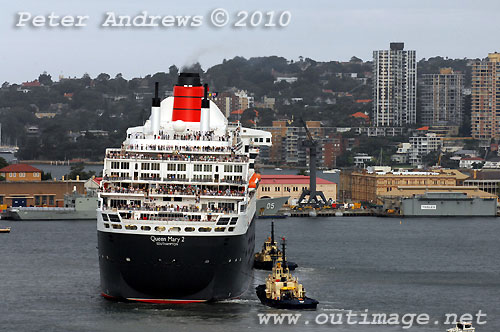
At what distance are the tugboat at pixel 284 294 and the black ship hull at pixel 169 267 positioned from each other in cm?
129

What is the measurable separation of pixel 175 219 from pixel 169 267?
4.67ft

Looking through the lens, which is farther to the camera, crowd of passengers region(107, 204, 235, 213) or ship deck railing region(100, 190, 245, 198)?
ship deck railing region(100, 190, 245, 198)

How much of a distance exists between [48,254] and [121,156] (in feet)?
47.6

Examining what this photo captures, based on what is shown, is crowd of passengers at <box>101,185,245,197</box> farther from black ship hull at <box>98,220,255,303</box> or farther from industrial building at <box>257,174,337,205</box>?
industrial building at <box>257,174,337,205</box>

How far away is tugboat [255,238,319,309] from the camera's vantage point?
43.9 metres

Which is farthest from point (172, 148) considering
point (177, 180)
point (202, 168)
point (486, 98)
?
point (486, 98)

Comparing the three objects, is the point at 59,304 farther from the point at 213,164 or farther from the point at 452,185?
the point at 452,185

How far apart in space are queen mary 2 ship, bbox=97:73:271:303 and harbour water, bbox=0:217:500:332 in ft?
2.30

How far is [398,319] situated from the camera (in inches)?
1678

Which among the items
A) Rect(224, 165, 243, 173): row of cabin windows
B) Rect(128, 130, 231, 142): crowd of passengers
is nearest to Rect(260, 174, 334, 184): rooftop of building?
Rect(128, 130, 231, 142): crowd of passengers

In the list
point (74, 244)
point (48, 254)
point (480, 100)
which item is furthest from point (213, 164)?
point (480, 100)

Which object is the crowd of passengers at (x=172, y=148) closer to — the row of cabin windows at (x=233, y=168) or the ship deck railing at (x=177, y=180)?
the row of cabin windows at (x=233, y=168)

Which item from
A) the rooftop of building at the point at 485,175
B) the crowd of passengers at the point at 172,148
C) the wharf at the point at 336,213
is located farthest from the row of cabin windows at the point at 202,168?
the rooftop of building at the point at 485,175

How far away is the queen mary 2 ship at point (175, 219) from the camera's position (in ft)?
144
